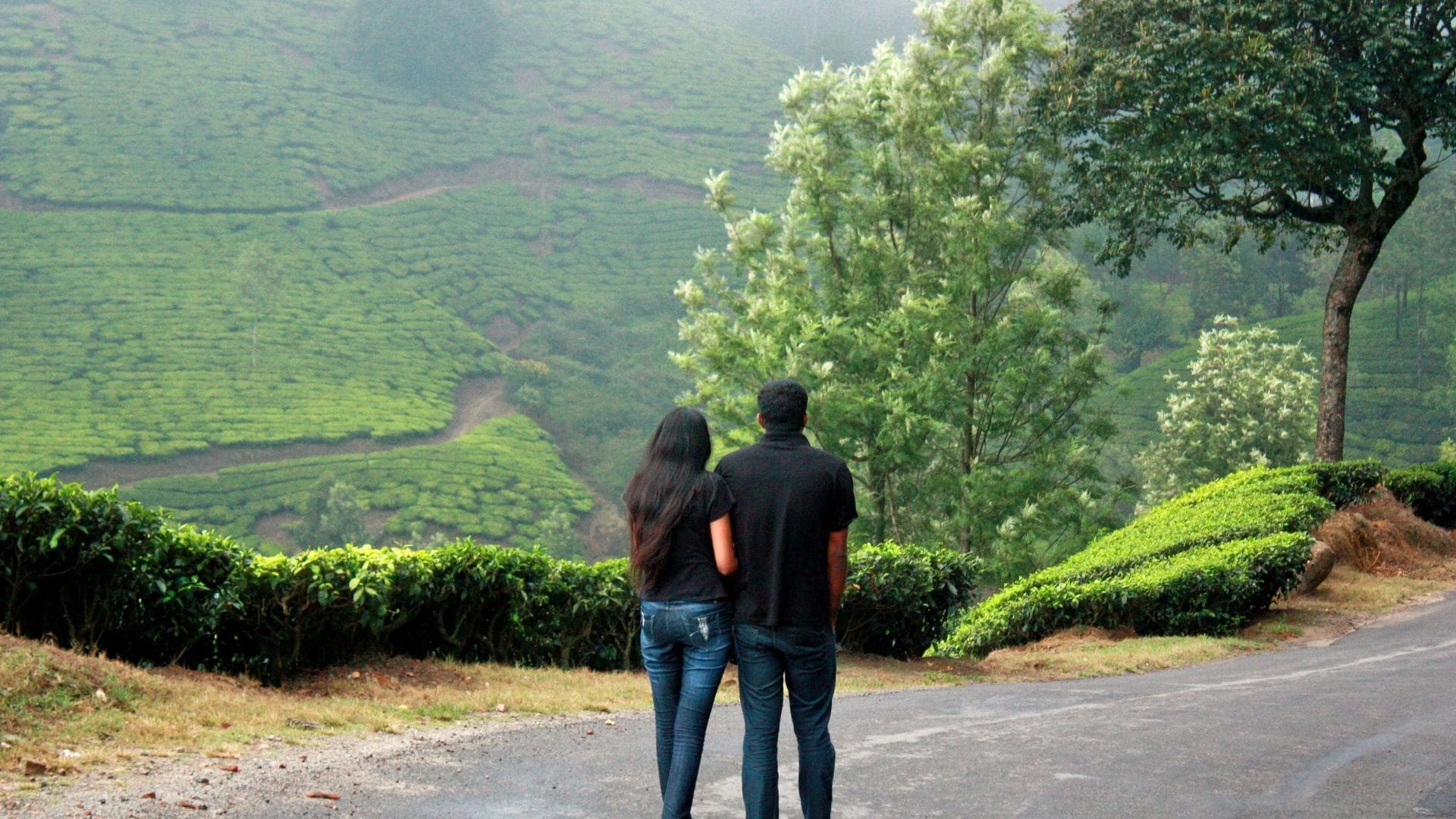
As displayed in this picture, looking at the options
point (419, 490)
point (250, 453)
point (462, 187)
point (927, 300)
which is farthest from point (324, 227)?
point (927, 300)

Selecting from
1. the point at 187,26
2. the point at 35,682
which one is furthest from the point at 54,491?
the point at 187,26

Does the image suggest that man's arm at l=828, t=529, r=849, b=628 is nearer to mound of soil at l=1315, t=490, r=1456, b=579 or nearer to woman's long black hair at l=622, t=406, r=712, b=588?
woman's long black hair at l=622, t=406, r=712, b=588

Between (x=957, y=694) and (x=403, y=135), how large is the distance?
10413 cm

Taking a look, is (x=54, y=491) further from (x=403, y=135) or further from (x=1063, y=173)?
(x=403, y=135)

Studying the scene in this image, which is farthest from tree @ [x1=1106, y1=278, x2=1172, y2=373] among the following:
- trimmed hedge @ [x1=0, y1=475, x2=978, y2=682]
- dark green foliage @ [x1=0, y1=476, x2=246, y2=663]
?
dark green foliage @ [x1=0, y1=476, x2=246, y2=663]

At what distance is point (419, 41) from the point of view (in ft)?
374

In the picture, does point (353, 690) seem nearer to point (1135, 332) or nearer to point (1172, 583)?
point (1172, 583)

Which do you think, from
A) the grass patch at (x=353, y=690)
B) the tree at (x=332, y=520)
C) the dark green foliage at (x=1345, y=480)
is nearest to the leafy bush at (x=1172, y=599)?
the grass patch at (x=353, y=690)

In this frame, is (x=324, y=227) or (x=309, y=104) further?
(x=309, y=104)

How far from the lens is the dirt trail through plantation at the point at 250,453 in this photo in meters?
54.5

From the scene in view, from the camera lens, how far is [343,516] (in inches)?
2024

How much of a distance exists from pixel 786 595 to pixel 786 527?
245mm

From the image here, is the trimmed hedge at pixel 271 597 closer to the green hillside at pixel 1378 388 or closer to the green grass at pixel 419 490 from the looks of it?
the green grass at pixel 419 490

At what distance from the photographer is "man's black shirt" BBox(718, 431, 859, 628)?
434cm
